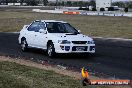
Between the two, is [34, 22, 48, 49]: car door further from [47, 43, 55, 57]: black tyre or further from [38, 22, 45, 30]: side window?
[47, 43, 55, 57]: black tyre

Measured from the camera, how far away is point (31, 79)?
9906 millimetres

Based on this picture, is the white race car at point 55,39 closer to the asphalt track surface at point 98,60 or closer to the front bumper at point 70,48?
the front bumper at point 70,48

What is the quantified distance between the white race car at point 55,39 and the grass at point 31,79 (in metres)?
3.71

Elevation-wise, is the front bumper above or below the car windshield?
below

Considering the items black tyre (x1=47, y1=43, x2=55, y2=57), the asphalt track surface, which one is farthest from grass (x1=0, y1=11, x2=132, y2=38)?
black tyre (x1=47, y1=43, x2=55, y2=57)

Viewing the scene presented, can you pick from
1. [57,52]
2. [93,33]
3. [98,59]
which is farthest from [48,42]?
[93,33]

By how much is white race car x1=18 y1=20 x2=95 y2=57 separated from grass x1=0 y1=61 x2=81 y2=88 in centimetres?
371

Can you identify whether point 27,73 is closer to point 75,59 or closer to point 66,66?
point 66,66

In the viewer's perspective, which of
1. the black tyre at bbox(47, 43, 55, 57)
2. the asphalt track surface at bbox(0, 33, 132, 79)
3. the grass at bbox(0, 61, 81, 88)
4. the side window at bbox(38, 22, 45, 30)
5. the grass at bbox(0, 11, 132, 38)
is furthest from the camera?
the grass at bbox(0, 11, 132, 38)

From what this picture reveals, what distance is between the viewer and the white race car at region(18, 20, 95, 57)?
50.8ft

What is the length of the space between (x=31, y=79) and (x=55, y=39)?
5.92 m

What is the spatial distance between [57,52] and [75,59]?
784 mm

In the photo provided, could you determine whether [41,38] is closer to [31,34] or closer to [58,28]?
[58,28]

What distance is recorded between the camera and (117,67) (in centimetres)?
1327
